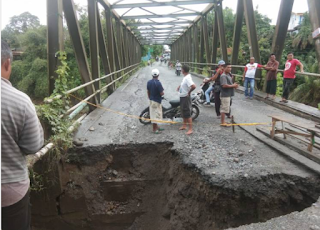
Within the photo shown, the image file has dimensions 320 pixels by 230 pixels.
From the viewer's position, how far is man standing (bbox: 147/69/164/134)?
526cm

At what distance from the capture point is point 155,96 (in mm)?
5379

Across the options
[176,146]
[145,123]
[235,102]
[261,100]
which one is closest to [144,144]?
[176,146]

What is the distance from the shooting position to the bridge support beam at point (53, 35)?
470 centimetres

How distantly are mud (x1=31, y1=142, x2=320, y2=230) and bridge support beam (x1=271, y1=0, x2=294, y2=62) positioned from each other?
18.8 ft

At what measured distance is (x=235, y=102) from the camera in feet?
27.8

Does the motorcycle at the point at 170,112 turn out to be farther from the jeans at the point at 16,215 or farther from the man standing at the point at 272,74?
the jeans at the point at 16,215

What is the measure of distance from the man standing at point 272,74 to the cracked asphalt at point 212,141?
683mm

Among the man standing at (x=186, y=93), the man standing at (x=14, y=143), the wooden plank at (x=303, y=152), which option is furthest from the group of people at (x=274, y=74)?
the man standing at (x=14, y=143)

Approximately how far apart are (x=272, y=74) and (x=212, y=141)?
4252mm

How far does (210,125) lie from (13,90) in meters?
4.82

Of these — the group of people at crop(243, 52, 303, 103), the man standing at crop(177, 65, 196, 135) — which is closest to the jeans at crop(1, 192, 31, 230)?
the man standing at crop(177, 65, 196, 135)

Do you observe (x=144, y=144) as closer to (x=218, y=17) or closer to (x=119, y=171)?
(x=119, y=171)

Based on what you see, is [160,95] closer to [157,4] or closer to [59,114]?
[59,114]

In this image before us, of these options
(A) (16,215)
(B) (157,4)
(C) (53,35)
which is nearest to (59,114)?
(C) (53,35)
